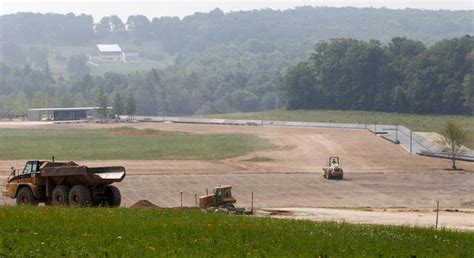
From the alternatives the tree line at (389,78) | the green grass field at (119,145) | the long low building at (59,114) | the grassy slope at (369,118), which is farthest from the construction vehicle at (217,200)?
the long low building at (59,114)

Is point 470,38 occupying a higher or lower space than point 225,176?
higher

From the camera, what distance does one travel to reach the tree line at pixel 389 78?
16625 centimetres

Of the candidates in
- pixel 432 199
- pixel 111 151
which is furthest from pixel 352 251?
pixel 111 151

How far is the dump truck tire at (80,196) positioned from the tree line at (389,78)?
4926 inches

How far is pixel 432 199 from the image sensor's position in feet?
194

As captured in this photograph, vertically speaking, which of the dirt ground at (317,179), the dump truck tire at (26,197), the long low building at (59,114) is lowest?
the dirt ground at (317,179)

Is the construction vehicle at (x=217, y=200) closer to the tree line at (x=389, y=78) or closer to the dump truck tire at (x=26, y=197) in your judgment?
the dump truck tire at (x=26, y=197)

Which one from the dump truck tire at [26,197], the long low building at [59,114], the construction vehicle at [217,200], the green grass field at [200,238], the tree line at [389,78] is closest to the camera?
the green grass field at [200,238]

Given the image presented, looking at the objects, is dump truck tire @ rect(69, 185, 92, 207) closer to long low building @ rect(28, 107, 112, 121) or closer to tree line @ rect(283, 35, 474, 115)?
tree line @ rect(283, 35, 474, 115)

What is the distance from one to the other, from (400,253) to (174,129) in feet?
391

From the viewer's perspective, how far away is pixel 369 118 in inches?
6437

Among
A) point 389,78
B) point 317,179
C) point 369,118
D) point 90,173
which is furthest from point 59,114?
point 90,173

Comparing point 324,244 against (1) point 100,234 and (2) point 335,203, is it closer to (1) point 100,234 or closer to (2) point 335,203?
(1) point 100,234

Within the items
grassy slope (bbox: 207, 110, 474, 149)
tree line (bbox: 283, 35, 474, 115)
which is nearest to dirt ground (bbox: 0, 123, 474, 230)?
grassy slope (bbox: 207, 110, 474, 149)
